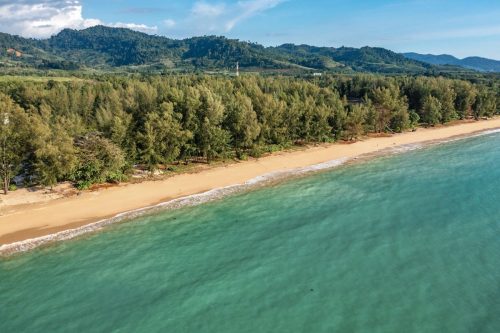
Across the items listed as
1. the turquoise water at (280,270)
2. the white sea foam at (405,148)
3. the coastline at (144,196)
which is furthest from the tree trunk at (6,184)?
the white sea foam at (405,148)

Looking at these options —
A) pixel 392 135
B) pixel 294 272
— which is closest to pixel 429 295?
pixel 294 272

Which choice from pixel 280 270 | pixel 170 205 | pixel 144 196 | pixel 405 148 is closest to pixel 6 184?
pixel 144 196

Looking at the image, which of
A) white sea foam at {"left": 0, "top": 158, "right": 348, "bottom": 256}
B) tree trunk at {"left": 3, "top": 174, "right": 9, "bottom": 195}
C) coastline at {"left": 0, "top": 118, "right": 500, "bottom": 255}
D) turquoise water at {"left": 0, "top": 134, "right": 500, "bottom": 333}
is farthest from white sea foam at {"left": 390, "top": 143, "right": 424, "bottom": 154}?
tree trunk at {"left": 3, "top": 174, "right": 9, "bottom": 195}

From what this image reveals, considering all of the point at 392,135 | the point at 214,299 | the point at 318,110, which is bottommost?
the point at 214,299

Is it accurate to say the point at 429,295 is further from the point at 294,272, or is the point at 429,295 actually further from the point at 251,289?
the point at 251,289

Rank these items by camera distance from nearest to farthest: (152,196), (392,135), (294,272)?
(294,272), (152,196), (392,135)

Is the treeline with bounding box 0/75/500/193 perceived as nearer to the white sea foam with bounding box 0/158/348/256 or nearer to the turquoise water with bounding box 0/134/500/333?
the white sea foam with bounding box 0/158/348/256

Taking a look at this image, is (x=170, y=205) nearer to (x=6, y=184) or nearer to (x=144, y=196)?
(x=144, y=196)
